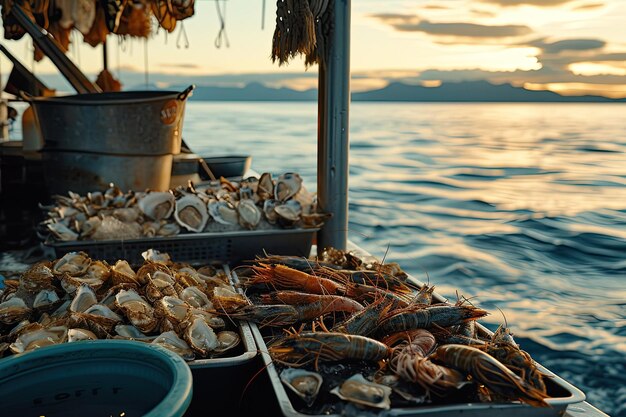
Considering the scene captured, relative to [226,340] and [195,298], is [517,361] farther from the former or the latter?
[195,298]

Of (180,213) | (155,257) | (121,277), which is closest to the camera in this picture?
(121,277)

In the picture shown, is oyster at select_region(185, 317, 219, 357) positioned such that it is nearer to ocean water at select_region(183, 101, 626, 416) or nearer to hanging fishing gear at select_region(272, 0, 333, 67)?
ocean water at select_region(183, 101, 626, 416)

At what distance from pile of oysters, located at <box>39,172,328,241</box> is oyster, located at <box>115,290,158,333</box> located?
1.41m

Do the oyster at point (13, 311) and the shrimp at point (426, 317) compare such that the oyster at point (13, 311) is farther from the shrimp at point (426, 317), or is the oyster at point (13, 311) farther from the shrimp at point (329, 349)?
the shrimp at point (426, 317)

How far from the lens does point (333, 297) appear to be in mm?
2904

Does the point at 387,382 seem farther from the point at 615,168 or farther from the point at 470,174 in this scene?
the point at 615,168

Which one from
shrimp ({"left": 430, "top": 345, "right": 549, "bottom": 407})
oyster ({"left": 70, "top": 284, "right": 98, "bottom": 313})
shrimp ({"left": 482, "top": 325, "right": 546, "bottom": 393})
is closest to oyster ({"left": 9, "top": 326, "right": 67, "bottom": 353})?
oyster ({"left": 70, "top": 284, "right": 98, "bottom": 313})

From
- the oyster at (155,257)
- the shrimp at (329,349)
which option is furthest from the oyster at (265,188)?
the shrimp at (329,349)

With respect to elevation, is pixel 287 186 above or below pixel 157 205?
above

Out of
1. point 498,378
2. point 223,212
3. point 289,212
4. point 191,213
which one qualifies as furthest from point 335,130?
point 498,378

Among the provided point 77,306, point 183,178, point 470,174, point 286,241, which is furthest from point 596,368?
point 470,174

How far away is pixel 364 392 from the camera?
6.70ft

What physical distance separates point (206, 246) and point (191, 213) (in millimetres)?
315

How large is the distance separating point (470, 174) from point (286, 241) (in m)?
16.5
